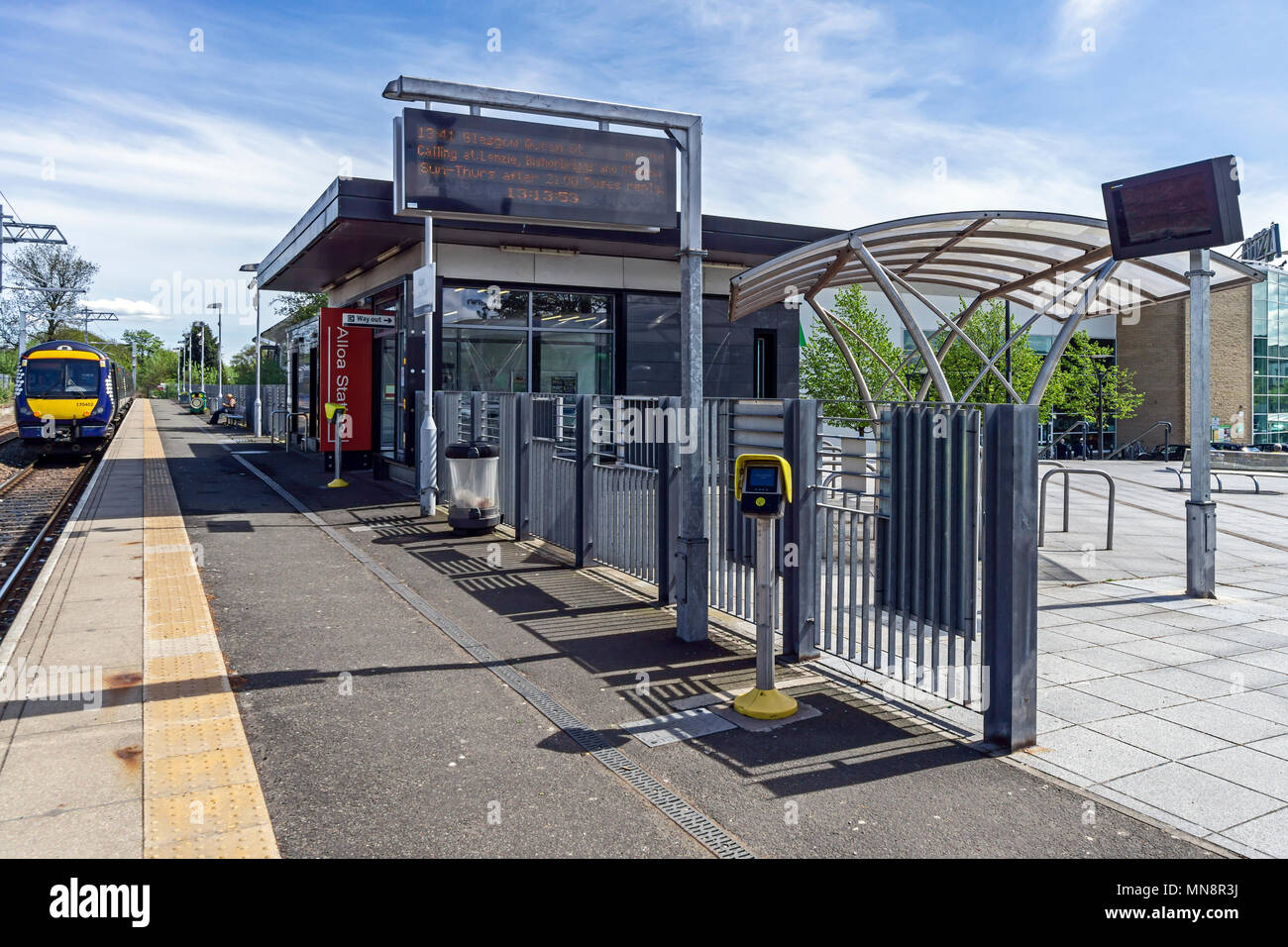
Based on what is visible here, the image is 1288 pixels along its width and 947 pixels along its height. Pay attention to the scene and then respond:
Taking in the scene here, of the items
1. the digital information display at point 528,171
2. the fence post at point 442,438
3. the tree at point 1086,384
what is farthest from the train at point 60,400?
the tree at point 1086,384

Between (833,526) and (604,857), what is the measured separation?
304 centimetres

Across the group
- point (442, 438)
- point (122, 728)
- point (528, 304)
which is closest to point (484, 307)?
point (528, 304)

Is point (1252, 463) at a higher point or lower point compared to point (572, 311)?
lower

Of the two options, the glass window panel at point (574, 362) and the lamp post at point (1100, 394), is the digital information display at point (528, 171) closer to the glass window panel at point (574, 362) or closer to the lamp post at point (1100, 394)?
the glass window panel at point (574, 362)

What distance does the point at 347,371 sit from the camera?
1873 centimetres

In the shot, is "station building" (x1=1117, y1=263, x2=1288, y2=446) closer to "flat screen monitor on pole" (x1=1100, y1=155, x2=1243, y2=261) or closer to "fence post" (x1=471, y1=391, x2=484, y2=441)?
"flat screen monitor on pole" (x1=1100, y1=155, x2=1243, y2=261)

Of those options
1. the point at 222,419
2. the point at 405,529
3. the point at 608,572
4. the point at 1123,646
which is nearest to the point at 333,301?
the point at 405,529

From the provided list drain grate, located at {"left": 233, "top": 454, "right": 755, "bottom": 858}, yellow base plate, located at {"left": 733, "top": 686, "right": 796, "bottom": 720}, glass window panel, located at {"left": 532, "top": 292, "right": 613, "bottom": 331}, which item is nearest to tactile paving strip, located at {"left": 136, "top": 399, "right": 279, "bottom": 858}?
drain grate, located at {"left": 233, "top": 454, "right": 755, "bottom": 858}

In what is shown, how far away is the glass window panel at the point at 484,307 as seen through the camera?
1722cm

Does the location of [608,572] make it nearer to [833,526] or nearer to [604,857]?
[833,526]

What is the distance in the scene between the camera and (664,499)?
8055 mm

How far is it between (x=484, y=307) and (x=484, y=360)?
94 cm

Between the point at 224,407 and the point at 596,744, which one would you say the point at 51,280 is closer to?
the point at 224,407
